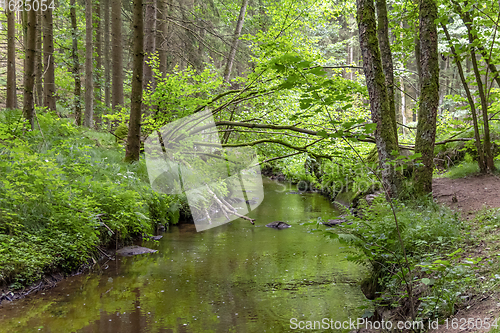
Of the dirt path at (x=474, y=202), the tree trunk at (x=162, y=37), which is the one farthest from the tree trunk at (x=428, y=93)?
the tree trunk at (x=162, y=37)

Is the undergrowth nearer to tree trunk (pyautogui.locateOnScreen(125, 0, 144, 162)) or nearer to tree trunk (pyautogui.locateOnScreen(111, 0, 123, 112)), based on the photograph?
tree trunk (pyautogui.locateOnScreen(125, 0, 144, 162))

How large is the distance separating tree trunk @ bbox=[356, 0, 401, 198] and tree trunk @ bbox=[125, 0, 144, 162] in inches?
192

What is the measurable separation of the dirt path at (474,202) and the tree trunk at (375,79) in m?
1.31

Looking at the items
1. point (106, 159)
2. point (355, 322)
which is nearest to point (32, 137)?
point (106, 159)

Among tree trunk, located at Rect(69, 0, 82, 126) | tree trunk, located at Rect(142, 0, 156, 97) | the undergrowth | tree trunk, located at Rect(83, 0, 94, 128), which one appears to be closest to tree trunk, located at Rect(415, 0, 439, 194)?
the undergrowth

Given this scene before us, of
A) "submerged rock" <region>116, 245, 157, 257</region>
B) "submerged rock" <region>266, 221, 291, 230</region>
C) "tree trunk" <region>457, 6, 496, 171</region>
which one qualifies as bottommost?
"submerged rock" <region>266, 221, 291, 230</region>

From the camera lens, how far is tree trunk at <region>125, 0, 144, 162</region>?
26.2 feet

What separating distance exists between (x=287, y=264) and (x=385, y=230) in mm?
2953

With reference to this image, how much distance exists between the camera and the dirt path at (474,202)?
2.66 meters

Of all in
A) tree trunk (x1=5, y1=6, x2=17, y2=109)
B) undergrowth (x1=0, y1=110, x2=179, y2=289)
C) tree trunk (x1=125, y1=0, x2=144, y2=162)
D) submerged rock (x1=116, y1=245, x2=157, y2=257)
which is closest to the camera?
undergrowth (x1=0, y1=110, x2=179, y2=289)

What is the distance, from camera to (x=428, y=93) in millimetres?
6301

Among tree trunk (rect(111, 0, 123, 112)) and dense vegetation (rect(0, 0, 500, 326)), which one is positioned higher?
tree trunk (rect(111, 0, 123, 112))

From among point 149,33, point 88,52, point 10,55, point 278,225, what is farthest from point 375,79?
point 88,52

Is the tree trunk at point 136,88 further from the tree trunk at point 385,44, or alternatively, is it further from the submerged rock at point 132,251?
the tree trunk at point 385,44
